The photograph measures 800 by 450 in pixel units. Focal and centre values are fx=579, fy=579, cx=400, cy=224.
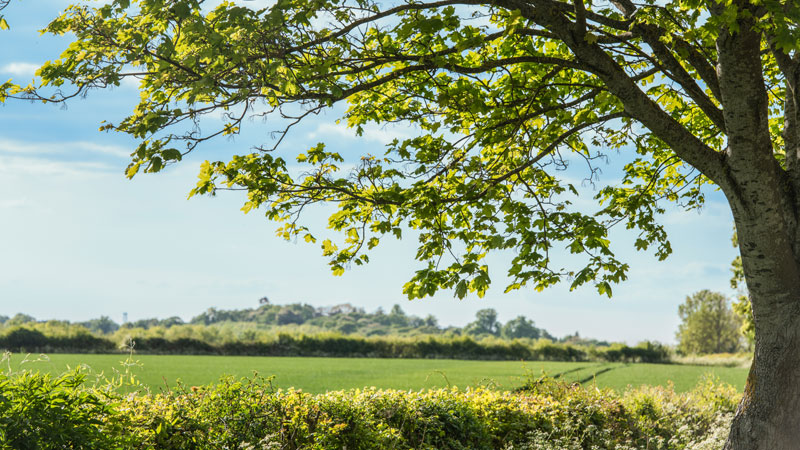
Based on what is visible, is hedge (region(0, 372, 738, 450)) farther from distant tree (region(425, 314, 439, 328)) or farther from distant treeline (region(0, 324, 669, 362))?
distant tree (region(425, 314, 439, 328))

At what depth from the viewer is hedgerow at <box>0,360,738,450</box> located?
16.2ft

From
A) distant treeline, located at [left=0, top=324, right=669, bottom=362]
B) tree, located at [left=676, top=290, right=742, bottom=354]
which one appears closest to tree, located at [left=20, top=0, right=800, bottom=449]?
distant treeline, located at [left=0, top=324, right=669, bottom=362]

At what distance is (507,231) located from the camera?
8.59 meters

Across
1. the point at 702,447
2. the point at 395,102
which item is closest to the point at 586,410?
Result: the point at 702,447

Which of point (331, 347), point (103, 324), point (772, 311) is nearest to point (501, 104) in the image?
point (772, 311)

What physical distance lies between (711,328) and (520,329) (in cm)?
7768

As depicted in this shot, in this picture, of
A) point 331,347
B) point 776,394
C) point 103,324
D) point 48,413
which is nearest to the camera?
point 48,413

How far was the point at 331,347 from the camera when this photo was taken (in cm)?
5419

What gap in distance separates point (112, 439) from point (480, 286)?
15.8 ft

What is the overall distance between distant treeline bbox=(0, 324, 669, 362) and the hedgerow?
1530 inches

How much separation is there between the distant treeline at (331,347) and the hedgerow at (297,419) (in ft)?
127

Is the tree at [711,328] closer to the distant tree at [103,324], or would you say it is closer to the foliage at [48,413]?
the foliage at [48,413]

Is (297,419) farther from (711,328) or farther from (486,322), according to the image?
(486,322)

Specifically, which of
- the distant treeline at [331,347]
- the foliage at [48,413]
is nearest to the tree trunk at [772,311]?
the foliage at [48,413]
